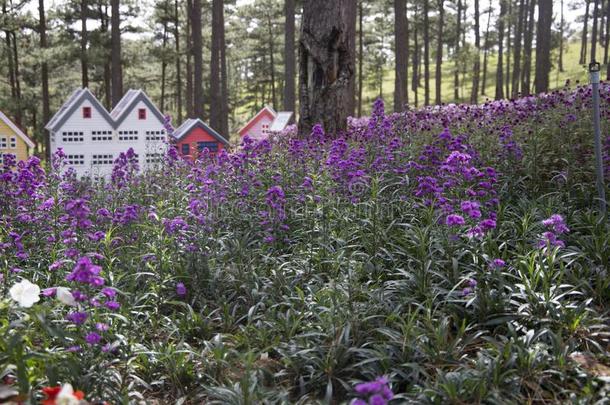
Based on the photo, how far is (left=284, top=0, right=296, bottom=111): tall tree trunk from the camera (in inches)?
808

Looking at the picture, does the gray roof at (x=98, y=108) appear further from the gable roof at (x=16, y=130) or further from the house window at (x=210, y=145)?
the gable roof at (x=16, y=130)

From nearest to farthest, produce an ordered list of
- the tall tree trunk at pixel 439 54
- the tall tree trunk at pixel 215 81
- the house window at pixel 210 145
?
the house window at pixel 210 145 → the tall tree trunk at pixel 215 81 → the tall tree trunk at pixel 439 54

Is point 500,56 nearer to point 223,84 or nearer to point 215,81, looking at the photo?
point 223,84

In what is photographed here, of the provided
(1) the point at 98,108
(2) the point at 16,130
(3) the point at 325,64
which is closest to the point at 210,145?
(1) the point at 98,108

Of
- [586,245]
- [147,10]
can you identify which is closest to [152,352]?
[586,245]

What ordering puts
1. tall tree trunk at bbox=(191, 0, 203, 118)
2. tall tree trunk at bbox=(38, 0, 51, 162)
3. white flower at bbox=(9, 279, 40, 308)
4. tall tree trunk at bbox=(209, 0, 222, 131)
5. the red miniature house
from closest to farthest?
white flower at bbox=(9, 279, 40, 308) → the red miniature house → tall tree trunk at bbox=(209, 0, 222, 131) → tall tree trunk at bbox=(191, 0, 203, 118) → tall tree trunk at bbox=(38, 0, 51, 162)

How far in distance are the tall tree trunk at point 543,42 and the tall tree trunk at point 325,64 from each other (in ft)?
28.9

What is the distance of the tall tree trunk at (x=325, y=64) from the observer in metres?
8.59

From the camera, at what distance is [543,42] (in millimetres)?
16078

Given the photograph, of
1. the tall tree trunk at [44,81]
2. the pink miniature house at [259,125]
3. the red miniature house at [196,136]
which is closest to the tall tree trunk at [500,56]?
the pink miniature house at [259,125]

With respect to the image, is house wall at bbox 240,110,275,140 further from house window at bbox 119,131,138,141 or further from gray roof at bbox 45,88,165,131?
house window at bbox 119,131,138,141

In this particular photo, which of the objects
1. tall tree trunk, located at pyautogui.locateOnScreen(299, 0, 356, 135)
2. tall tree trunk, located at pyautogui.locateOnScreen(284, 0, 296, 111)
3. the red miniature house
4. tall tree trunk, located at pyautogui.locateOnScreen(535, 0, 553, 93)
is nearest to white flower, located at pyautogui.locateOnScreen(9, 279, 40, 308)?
tall tree trunk, located at pyautogui.locateOnScreen(299, 0, 356, 135)

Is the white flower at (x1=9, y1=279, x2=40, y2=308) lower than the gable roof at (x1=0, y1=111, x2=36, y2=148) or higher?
lower

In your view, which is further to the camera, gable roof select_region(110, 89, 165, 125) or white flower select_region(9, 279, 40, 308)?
gable roof select_region(110, 89, 165, 125)
